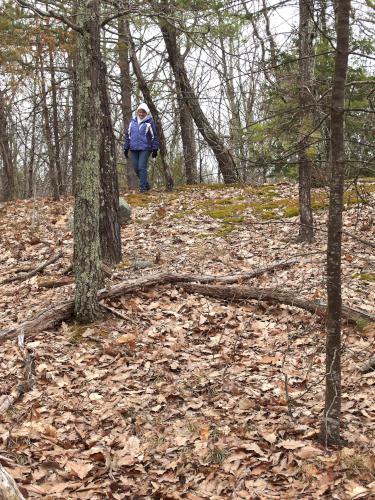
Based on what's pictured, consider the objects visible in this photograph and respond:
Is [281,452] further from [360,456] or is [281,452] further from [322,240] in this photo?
[322,240]

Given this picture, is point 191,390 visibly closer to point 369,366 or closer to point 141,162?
point 369,366

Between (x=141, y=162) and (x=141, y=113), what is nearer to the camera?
(x=141, y=113)

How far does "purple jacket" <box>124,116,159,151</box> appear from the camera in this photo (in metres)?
12.6

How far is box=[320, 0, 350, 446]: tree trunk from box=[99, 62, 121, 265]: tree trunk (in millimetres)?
4316

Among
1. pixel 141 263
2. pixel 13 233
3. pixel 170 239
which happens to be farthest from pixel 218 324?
pixel 13 233

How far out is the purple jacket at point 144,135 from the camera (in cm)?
1264

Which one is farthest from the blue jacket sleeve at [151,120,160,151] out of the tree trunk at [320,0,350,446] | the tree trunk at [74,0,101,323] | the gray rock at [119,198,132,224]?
the tree trunk at [320,0,350,446]

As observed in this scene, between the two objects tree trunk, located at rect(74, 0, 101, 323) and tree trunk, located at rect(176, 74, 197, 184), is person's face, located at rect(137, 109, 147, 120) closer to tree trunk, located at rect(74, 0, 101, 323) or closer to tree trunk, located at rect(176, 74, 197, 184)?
tree trunk, located at rect(176, 74, 197, 184)

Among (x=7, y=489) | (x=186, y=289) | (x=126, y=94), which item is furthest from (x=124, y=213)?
(x=7, y=489)

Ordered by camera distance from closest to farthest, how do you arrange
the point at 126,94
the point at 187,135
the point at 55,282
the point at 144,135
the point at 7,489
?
1. the point at 7,489
2. the point at 55,282
3. the point at 144,135
4. the point at 187,135
5. the point at 126,94

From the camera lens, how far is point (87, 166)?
563 centimetres

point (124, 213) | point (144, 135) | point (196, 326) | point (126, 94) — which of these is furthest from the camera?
point (126, 94)

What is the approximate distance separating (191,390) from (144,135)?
348 inches

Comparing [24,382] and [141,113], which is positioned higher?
[141,113]
